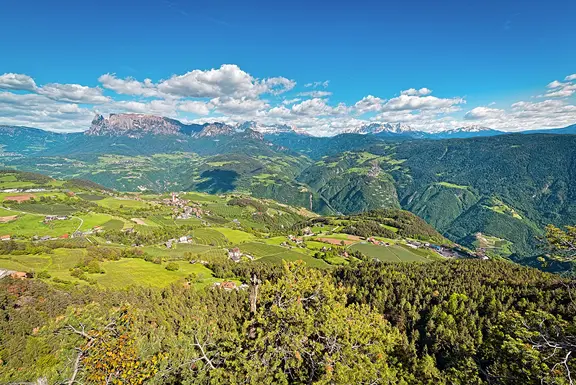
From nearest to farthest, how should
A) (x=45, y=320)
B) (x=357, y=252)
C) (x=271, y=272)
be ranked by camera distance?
(x=45, y=320)
(x=271, y=272)
(x=357, y=252)

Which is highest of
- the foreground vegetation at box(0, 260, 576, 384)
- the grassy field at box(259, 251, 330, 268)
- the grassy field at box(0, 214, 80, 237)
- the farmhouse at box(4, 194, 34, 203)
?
the foreground vegetation at box(0, 260, 576, 384)

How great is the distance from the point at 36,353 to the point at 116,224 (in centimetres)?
14367

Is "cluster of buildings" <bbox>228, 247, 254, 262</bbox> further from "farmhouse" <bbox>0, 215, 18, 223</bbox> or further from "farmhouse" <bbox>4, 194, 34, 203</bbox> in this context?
"farmhouse" <bbox>4, 194, 34, 203</bbox>

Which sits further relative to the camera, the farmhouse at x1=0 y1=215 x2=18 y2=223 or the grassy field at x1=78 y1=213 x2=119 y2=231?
the grassy field at x1=78 y1=213 x2=119 y2=231

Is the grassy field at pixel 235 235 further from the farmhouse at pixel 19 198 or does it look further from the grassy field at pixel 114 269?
the farmhouse at pixel 19 198

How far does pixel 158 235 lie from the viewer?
157 metres

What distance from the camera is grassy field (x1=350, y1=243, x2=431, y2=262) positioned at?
150000 millimetres

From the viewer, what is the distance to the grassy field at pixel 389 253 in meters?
150

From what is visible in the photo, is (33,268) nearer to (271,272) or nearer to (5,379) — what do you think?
(271,272)

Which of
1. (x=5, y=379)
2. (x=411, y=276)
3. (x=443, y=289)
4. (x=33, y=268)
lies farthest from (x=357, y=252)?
(x=5, y=379)

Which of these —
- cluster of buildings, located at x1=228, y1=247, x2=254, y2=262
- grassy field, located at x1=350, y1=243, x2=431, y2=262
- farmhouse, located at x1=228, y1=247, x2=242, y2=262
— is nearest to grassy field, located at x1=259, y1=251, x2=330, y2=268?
cluster of buildings, located at x1=228, y1=247, x2=254, y2=262

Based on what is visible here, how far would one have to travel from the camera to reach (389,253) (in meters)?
159

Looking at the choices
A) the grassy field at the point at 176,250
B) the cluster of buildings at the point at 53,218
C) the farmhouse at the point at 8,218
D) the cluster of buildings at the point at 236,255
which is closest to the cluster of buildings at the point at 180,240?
the grassy field at the point at 176,250

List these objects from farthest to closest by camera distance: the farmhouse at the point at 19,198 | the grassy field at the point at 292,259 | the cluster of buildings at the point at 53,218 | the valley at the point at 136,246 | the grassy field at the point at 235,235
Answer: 1. the farmhouse at the point at 19,198
2. the grassy field at the point at 235,235
3. the cluster of buildings at the point at 53,218
4. the grassy field at the point at 292,259
5. the valley at the point at 136,246
